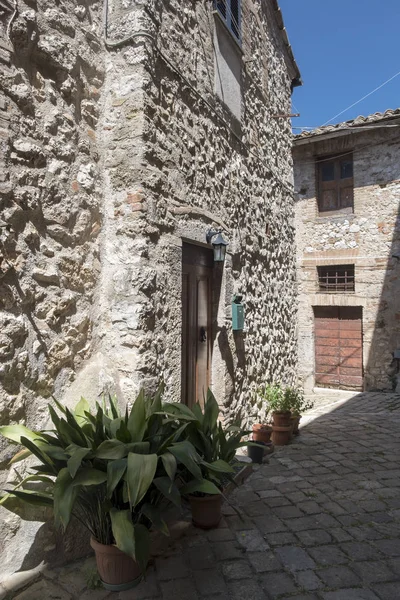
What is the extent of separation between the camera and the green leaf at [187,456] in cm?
223

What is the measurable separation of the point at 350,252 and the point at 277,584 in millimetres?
8078

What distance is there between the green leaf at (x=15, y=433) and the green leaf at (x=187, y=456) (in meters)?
0.78

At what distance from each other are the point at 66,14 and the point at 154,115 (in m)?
0.88

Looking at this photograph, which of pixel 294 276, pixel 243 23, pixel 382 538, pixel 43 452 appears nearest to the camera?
pixel 43 452

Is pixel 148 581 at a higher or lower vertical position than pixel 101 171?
lower

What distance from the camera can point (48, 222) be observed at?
2732mm

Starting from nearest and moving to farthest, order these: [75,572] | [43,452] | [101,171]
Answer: [43,452] → [75,572] → [101,171]

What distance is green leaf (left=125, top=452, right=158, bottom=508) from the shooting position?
194 cm

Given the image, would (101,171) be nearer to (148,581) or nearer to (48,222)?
(48,222)

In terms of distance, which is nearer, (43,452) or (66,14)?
(43,452)

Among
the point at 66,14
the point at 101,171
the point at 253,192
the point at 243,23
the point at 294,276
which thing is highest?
the point at 243,23

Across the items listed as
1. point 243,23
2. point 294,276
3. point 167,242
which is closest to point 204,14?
point 243,23

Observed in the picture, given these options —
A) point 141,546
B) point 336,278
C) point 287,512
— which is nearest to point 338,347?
point 336,278

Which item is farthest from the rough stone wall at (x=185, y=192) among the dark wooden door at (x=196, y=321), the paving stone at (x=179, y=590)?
the paving stone at (x=179, y=590)
